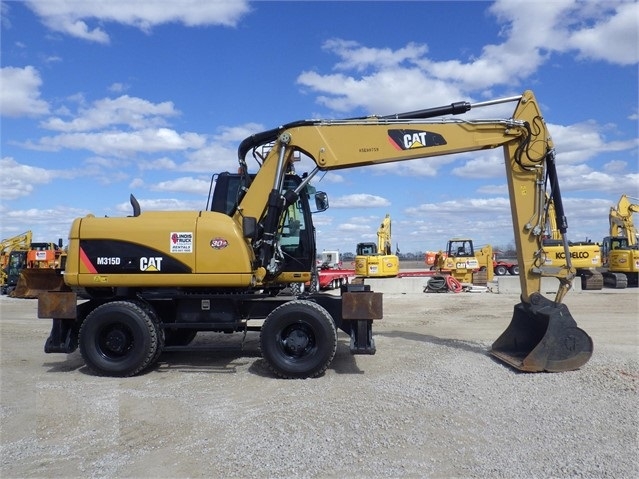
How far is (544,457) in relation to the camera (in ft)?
15.9

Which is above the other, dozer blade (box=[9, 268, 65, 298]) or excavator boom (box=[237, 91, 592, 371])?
excavator boom (box=[237, 91, 592, 371])

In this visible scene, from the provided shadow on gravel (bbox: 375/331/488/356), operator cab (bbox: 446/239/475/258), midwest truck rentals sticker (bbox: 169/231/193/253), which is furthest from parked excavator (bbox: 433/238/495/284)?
midwest truck rentals sticker (bbox: 169/231/193/253)

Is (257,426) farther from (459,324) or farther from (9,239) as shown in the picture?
(9,239)

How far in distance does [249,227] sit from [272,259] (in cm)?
62

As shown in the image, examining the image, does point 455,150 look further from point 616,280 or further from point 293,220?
point 616,280

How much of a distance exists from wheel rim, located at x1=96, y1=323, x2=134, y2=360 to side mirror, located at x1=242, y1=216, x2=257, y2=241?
222 cm

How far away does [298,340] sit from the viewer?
26.0 ft

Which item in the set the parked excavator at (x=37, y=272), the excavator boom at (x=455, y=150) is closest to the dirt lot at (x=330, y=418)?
the excavator boom at (x=455, y=150)

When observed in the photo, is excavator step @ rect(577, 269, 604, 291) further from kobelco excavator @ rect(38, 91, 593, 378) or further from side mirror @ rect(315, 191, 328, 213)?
side mirror @ rect(315, 191, 328, 213)

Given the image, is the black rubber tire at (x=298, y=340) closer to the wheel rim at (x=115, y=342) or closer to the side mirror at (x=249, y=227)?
the side mirror at (x=249, y=227)

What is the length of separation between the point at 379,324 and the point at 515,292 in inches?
473

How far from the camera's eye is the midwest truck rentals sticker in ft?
26.4

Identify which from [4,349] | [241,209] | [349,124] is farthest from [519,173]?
[4,349]

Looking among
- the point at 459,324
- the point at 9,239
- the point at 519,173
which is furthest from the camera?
the point at 9,239
